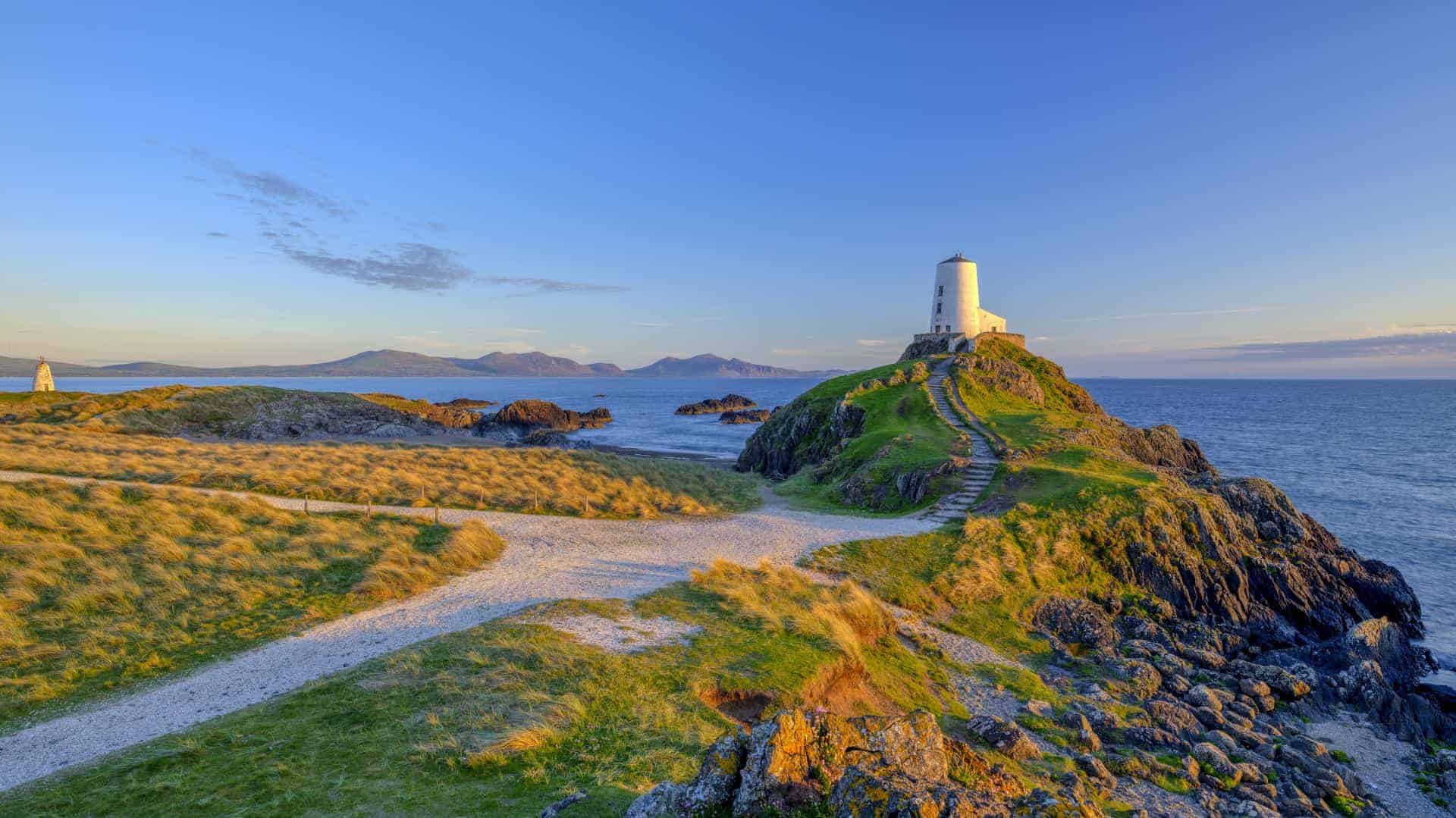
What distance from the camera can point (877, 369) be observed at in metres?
56.5

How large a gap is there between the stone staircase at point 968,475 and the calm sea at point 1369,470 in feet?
52.1

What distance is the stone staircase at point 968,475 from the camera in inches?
1081

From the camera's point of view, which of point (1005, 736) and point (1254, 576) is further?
point (1254, 576)

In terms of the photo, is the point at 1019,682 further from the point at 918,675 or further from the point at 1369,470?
the point at 1369,470

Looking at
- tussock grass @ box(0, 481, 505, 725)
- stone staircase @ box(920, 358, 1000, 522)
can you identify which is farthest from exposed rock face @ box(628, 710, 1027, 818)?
stone staircase @ box(920, 358, 1000, 522)

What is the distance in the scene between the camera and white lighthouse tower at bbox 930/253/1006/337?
6109 cm

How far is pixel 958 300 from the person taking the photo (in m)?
61.2

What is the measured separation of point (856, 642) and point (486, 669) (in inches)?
323

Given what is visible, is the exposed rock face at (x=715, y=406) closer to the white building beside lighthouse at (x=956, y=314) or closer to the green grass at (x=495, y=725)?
the white building beside lighthouse at (x=956, y=314)

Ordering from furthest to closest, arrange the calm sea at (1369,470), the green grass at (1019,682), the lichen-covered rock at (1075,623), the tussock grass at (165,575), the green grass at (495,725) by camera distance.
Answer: the calm sea at (1369,470) < the lichen-covered rock at (1075,623) < the green grass at (1019,682) < the tussock grass at (165,575) < the green grass at (495,725)

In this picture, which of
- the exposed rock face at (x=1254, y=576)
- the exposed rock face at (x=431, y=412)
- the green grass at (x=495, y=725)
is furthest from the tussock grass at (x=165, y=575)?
the exposed rock face at (x=431, y=412)

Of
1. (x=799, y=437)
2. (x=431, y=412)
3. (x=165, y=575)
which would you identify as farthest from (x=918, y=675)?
(x=431, y=412)

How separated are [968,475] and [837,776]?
25.8 metres

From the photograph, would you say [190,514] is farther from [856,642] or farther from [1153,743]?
[1153,743]
